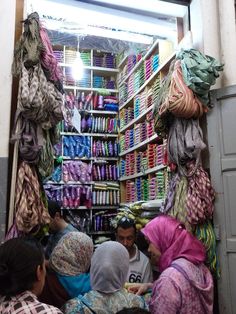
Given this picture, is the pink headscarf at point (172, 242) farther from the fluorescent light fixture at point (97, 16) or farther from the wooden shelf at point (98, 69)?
the wooden shelf at point (98, 69)

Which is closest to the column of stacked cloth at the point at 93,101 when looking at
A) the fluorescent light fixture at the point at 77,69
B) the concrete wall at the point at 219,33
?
the fluorescent light fixture at the point at 77,69

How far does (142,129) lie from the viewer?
4.83 metres

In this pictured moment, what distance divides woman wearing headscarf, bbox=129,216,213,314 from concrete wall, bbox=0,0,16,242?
0.91 meters

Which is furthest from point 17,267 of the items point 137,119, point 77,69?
point 77,69

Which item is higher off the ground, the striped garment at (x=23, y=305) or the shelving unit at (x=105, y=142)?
the shelving unit at (x=105, y=142)

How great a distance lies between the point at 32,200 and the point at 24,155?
0.27 metres

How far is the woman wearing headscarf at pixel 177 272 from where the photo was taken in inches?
74.9

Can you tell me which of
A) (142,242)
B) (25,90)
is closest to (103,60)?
(142,242)

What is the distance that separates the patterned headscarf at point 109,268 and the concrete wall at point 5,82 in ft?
2.14

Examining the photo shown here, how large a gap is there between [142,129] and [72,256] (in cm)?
296

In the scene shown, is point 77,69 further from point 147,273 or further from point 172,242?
point 172,242

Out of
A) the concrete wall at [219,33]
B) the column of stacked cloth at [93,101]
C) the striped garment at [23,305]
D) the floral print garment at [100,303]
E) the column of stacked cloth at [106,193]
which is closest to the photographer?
the striped garment at [23,305]

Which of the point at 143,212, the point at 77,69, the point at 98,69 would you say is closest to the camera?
the point at 143,212

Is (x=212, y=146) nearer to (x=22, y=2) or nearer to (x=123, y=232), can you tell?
(x=123, y=232)
